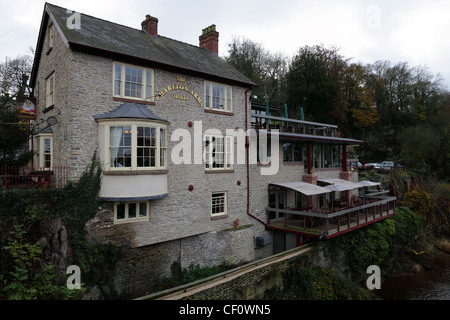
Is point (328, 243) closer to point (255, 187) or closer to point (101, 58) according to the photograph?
point (255, 187)

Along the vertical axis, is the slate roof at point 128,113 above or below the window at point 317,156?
above

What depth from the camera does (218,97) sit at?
14852mm

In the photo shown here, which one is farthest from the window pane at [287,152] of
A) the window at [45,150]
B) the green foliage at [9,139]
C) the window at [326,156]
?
the green foliage at [9,139]

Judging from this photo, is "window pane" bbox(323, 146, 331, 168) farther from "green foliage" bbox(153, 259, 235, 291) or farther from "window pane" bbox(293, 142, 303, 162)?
"green foliage" bbox(153, 259, 235, 291)

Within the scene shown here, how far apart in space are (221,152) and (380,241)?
11418 millimetres

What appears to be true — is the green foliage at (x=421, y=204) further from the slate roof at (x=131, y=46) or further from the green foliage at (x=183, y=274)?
the green foliage at (x=183, y=274)

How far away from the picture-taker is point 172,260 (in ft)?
41.4

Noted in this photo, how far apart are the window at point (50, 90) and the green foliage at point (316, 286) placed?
13.3 meters

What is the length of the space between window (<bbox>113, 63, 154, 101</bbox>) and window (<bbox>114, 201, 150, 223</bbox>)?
452cm

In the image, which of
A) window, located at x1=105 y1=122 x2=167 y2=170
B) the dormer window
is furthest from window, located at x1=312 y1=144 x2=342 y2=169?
the dormer window

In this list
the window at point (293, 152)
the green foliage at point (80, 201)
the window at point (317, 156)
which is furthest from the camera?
the window at point (317, 156)

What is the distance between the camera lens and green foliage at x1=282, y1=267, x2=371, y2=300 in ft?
40.0

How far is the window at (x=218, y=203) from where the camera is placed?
1452cm

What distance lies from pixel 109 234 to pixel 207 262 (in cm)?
514
